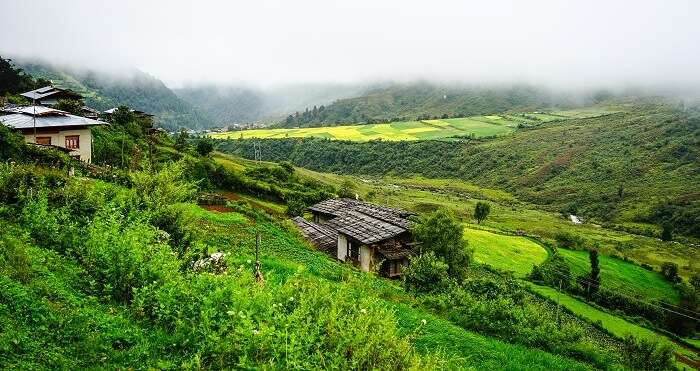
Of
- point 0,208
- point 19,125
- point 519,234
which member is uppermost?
point 19,125

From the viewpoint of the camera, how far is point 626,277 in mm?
72188

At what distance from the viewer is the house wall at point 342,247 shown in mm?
47819

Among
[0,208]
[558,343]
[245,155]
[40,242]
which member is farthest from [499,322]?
Answer: [245,155]

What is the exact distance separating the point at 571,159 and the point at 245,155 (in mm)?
126221

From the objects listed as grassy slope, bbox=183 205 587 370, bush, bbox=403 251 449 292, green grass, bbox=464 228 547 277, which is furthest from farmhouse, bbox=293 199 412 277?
grassy slope, bbox=183 205 587 370

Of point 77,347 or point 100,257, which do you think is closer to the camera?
point 77,347

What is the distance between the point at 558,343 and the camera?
64.3ft

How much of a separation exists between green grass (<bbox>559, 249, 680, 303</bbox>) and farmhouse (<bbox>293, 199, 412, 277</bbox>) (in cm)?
3407

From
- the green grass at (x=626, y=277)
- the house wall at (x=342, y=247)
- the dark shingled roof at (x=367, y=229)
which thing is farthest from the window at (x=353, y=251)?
the green grass at (x=626, y=277)

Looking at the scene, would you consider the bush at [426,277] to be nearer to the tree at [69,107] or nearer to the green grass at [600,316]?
the green grass at [600,316]

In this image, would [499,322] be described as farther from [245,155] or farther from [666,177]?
[245,155]

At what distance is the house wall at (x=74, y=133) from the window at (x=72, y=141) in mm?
259

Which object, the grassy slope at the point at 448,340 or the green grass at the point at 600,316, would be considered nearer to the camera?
the grassy slope at the point at 448,340

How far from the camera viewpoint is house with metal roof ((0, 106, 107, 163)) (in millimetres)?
38500
